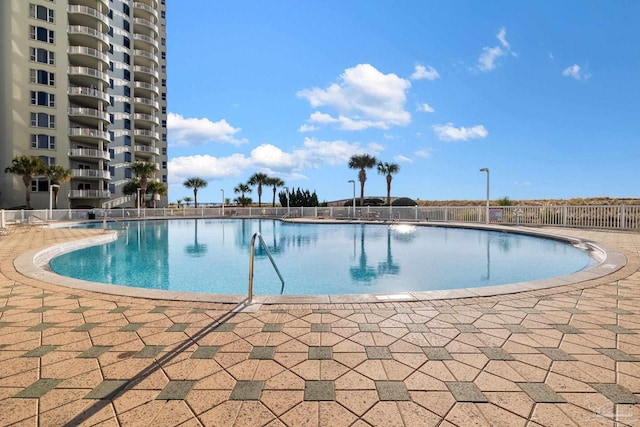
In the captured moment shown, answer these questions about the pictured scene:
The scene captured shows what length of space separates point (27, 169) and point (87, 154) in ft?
→ 18.0

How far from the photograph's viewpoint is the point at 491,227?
52.9ft

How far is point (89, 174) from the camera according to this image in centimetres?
3027

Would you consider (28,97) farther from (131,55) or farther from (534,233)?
(534,233)

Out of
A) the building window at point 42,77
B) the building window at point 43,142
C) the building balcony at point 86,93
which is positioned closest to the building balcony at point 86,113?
the building balcony at point 86,93

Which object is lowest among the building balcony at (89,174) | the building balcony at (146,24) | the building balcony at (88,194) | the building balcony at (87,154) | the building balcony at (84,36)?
the building balcony at (88,194)

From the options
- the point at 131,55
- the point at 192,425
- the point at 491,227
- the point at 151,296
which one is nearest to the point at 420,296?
the point at 192,425

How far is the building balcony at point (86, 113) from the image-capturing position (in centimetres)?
2945

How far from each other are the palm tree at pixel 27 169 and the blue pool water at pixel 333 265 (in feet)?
66.2

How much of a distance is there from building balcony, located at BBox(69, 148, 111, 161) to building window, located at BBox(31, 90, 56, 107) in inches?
164

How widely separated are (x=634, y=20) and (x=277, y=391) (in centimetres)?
2264

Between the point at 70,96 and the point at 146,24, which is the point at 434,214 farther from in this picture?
the point at 146,24

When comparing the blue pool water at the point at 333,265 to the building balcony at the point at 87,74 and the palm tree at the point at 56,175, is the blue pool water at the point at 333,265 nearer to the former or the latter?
the palm tree at the point at 56,175

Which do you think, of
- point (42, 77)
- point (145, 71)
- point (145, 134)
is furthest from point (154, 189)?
point (145, 71)

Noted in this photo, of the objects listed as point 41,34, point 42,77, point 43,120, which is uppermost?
point 41,34
